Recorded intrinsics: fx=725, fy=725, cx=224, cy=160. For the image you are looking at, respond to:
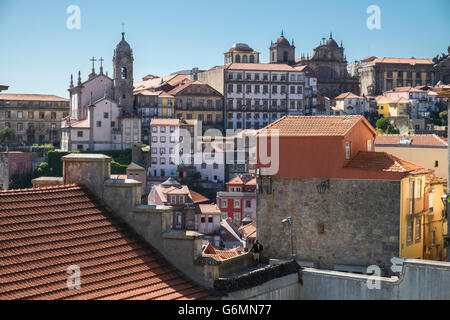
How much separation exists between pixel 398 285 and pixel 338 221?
394cm

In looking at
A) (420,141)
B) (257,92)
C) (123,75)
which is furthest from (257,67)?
(420,141)

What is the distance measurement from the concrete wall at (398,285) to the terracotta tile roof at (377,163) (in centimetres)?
419

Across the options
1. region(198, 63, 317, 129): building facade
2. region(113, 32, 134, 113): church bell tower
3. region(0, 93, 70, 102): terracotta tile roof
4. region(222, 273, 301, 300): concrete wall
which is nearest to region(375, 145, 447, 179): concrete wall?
region(222, 273, 301, 300): concrete wall

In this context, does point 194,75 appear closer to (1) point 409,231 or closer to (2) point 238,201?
(2) point 238,201

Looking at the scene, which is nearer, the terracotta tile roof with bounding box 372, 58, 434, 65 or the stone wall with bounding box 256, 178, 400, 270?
the stone wall with bounding box 256, 178, 400, 270

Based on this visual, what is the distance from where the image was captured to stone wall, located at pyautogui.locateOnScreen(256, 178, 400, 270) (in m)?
17.8

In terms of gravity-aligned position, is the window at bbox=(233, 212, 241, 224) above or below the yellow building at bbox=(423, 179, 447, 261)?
below

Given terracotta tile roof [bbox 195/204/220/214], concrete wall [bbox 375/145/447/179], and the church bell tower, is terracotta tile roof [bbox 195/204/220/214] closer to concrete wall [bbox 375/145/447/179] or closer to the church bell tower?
the church bell tower

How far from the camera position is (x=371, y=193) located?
17922 mm

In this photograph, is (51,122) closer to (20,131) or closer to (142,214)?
(20,131)

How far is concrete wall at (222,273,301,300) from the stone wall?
331 cm
